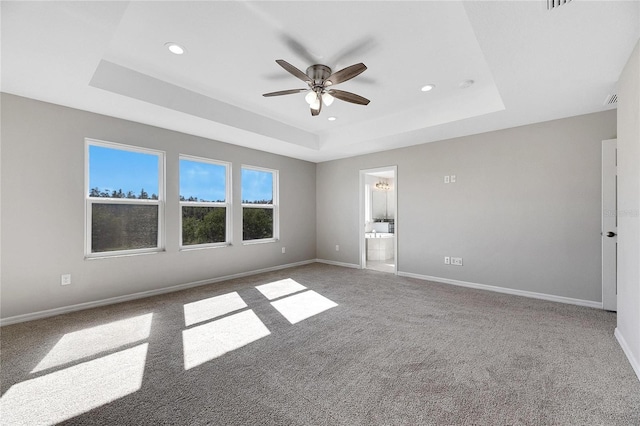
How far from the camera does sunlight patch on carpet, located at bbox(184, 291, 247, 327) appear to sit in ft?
10.3

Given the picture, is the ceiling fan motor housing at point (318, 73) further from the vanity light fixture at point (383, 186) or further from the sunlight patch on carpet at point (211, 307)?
the vanity light fixture at point (383, 186)

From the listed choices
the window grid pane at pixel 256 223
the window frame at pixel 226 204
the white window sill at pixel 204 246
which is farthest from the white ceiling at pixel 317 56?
the white window sill at pixel 204 246

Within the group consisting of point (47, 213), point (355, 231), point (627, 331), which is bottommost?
point (627, 331)

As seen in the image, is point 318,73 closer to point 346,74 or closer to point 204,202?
point 346,74

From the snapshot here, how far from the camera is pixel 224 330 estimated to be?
111 inches

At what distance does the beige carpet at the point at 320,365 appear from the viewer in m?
1.66

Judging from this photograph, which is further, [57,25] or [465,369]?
[465,369]

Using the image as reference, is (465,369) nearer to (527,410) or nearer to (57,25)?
(527,410)

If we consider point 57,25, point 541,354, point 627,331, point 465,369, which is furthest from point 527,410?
point 57,25

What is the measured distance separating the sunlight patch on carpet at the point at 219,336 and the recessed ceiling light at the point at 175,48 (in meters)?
2.76

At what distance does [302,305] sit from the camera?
358cm

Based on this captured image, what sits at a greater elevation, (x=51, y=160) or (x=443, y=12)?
(x=443, y=12)

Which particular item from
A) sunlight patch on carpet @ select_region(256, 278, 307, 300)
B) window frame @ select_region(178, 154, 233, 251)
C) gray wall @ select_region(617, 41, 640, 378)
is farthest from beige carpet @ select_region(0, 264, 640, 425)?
window frame @ select_region(178, 154, 233, 251)

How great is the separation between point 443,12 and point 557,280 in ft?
12.1
